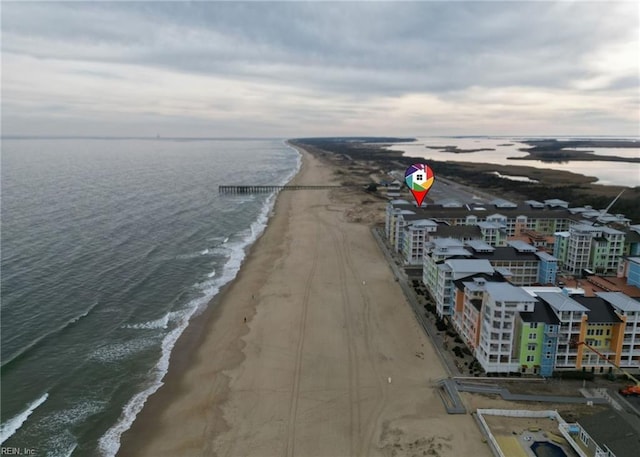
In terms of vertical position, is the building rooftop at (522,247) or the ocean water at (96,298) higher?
the building rooftop at (522,247)

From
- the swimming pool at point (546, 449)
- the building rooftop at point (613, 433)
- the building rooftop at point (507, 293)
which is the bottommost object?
the swimming pool at point (546, 449)

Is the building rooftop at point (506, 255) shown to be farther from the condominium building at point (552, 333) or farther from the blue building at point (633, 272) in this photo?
the condominium building at point (552, 333)

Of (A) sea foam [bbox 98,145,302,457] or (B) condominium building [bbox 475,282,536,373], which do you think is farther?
(B) condominium building [bbox 475,282,536,373]

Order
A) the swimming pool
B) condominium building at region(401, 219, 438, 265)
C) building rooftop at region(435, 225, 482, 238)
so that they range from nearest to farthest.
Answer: the swimming pool < condominium building at region(401, 219, 438, 265) < building rooftop at region(435, 225, 482, 238)

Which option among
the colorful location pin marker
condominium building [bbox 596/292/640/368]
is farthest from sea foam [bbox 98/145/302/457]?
condominium building [bbox 596/292/640/368]

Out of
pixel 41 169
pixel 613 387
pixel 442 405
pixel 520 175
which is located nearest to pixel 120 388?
pixel 442 405

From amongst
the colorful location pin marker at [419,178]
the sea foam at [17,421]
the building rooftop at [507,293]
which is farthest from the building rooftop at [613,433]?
the colorful location pin marker at [419,178]

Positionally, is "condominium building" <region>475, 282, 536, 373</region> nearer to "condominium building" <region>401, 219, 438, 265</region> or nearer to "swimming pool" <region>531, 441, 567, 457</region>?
"swimming pool" <region>531, 441, 567, 457</region>

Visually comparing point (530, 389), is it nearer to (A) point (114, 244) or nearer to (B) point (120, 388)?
(B) point (120, 388)
